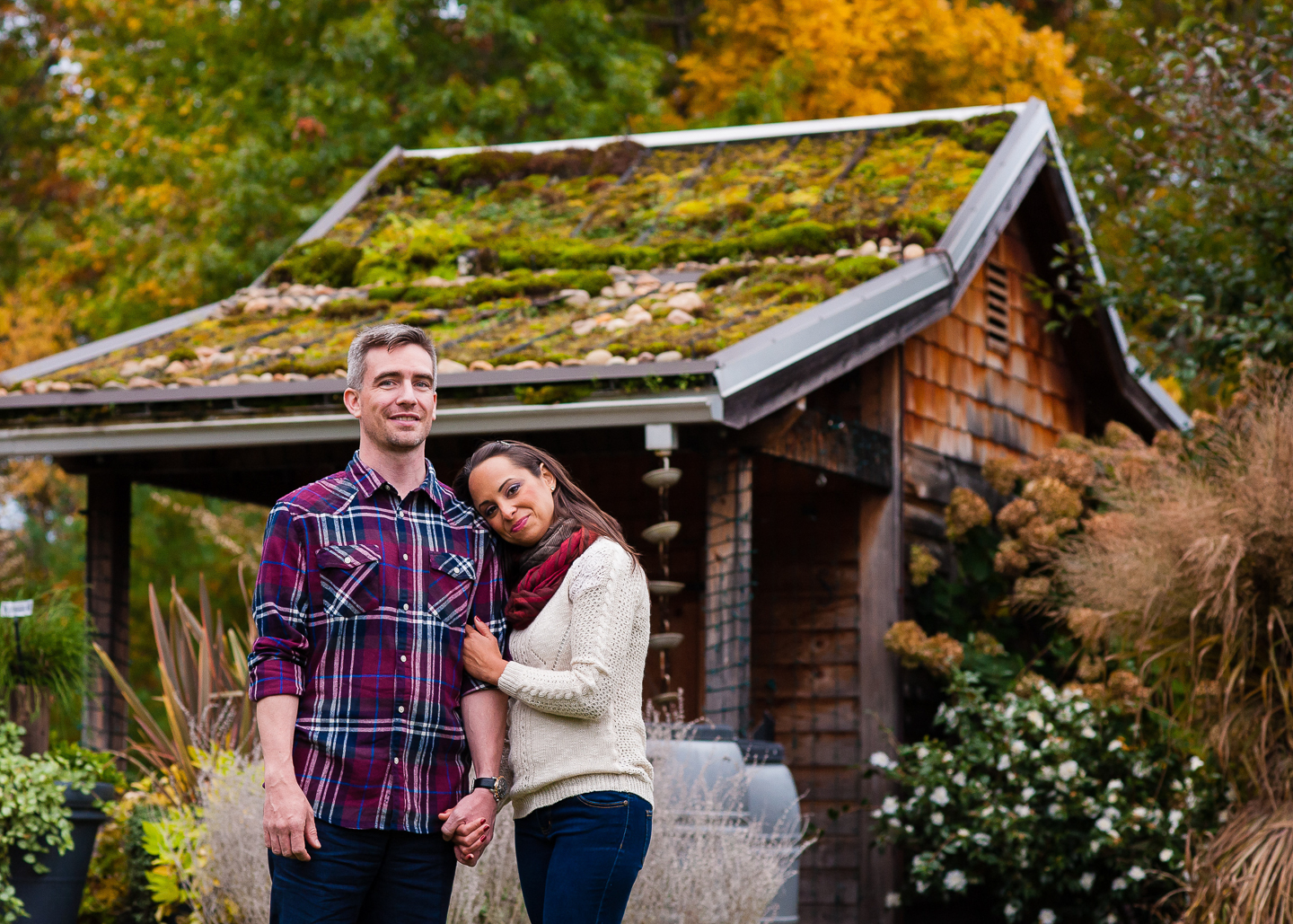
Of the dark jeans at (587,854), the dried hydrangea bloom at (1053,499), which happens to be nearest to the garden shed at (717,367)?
the dried hydrangea bloom at (1053,499)

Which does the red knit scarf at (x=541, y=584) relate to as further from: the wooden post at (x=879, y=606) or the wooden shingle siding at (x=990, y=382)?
the wooden shingle siding at (x=990, y=382)

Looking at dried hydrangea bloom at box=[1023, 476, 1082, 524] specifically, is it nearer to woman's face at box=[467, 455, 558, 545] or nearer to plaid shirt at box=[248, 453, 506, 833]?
woman's face at box=[467, 455, 558, 545]

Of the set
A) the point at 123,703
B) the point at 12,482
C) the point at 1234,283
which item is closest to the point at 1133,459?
the point at 1234,283

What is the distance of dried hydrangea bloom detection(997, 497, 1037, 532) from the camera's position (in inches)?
301

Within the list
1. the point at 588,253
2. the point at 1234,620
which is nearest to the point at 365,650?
the point at 1234,620

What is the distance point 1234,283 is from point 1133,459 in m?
1.30

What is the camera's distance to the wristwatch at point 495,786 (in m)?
3.04

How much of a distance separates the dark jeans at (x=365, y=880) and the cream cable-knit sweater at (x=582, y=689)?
25cm

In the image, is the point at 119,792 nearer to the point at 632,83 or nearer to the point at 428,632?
the point at 428,632

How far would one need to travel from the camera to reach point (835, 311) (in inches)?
256

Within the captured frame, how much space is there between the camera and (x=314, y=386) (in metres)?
6.25

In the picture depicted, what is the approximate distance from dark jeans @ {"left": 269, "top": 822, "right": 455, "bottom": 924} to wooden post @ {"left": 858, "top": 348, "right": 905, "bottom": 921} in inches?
181

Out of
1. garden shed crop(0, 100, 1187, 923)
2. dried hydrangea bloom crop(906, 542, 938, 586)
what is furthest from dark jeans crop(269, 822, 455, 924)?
dried hydrangea bloom crop(906, 542, 938, 586)

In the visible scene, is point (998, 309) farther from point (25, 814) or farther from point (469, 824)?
point (469, 824)
